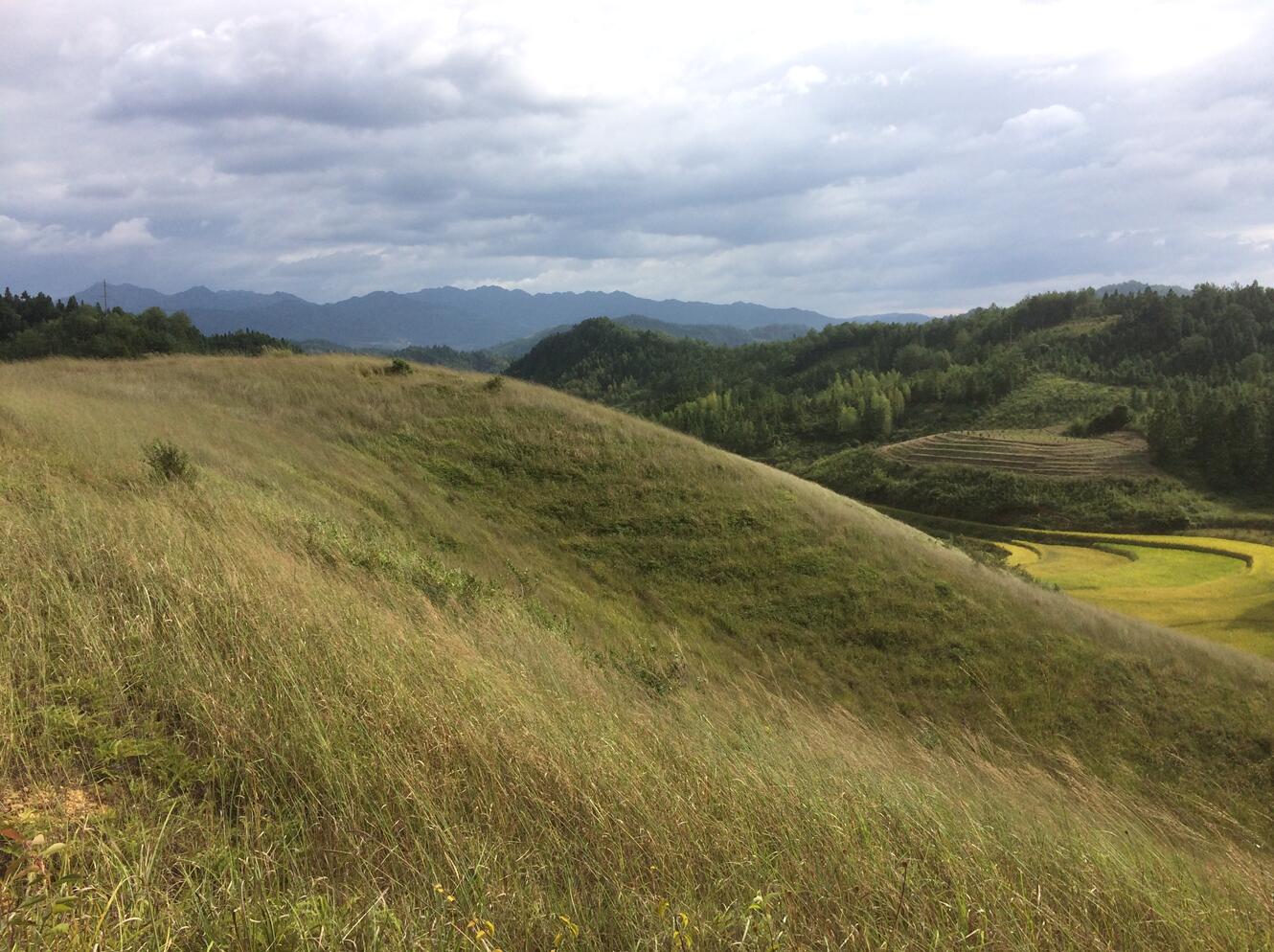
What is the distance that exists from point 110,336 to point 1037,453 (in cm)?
8253

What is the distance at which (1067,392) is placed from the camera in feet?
326

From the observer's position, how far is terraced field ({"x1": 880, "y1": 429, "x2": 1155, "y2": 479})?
2566 inches

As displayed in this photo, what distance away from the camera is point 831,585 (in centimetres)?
1731

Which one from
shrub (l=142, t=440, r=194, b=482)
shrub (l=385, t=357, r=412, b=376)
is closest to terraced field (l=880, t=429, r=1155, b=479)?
shrub (l=385, t=357, r=412, b=376)

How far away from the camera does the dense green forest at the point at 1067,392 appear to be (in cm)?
6278

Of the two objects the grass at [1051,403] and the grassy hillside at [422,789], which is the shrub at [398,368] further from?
the grass at [1051,403]

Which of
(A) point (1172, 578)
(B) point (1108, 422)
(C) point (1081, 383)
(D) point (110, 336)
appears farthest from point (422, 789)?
(C) point (1081, 383)

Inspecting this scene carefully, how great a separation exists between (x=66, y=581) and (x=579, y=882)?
3971 millimetres

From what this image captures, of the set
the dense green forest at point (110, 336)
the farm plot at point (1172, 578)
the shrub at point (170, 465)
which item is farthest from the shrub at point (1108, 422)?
the shrub at point (170, 465)

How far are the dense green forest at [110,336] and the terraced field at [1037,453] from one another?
65089mm

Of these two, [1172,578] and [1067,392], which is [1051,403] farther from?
[1172,578]

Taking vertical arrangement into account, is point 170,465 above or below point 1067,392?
below

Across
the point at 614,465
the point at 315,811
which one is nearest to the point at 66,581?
the point at 315,811

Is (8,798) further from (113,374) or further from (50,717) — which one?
(113,374)
